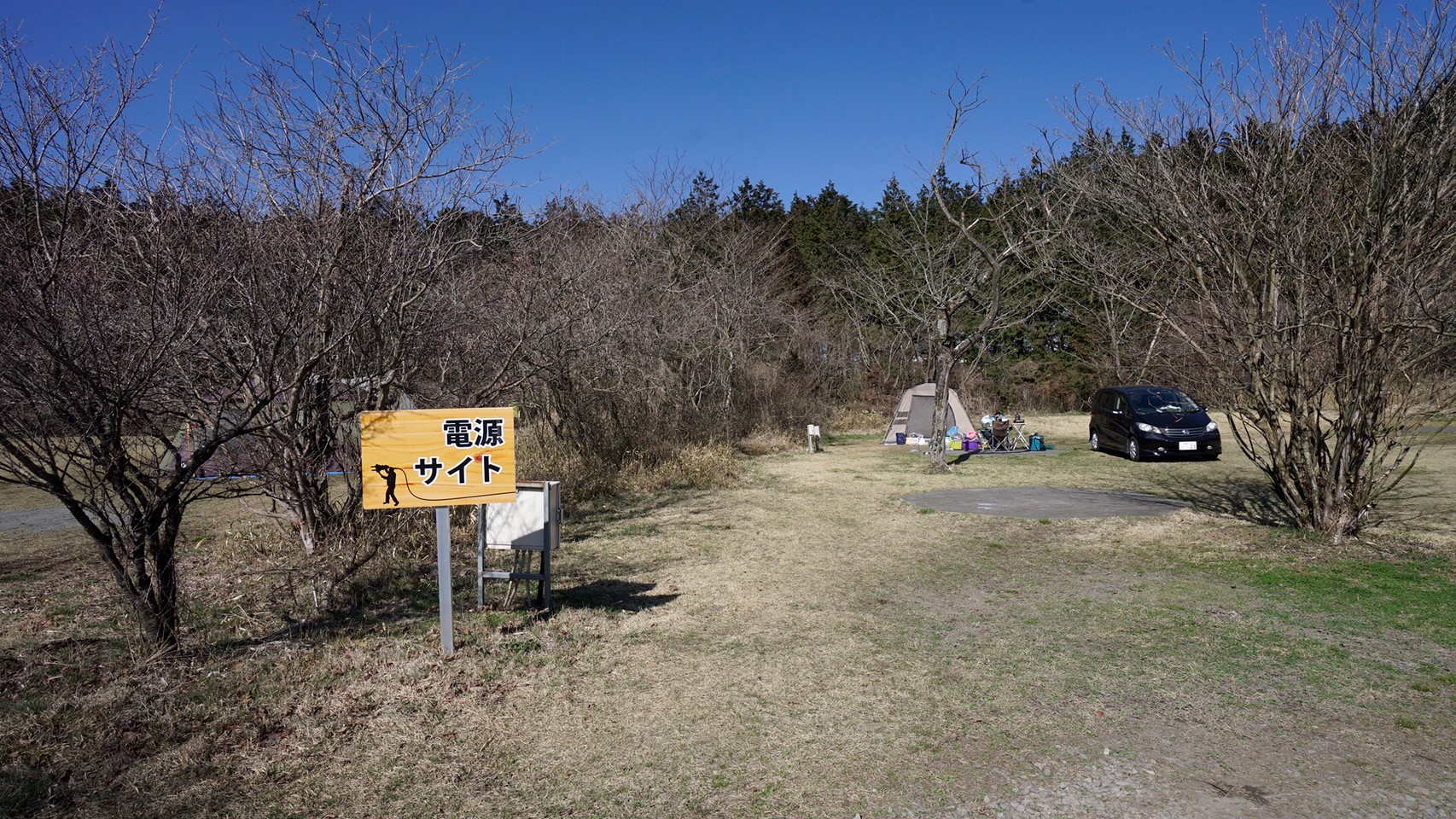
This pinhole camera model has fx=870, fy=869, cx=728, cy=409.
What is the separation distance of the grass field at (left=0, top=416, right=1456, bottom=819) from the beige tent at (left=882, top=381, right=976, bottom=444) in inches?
425

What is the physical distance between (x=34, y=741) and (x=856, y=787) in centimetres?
375

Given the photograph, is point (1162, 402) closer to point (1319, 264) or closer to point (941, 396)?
point (941, 396)

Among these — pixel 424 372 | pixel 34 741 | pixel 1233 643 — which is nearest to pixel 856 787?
pixel 1233 643

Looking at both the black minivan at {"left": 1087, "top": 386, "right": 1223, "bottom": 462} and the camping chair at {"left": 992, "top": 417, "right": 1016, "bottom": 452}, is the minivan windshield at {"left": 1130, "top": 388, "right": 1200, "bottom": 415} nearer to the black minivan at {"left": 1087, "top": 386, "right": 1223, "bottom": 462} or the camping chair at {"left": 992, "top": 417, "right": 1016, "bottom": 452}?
the black minivan at {"left": 1087, "top": 386, "right": 1223, "bottom": 462}

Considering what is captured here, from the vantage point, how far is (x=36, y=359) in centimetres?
429

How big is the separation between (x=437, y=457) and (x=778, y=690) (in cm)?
248

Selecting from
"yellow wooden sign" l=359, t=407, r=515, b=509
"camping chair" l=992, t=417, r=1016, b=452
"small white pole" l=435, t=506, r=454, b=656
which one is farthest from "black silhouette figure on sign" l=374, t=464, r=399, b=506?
"camping chair" l=992, t=417, r=1016, b=452

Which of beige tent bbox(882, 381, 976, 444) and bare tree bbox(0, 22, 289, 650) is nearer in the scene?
bare tree bbox(0, 22, 289, 650)

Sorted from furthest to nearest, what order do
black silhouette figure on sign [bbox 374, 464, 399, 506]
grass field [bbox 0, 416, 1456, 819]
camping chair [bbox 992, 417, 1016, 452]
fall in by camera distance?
1. camping chair [bbox 992, 417, 1016, 452]
2. black silhouette figure on sign [bbox 374, 464, 399, 506]
3. grass field [bbox 0, 416, 1456, 819]

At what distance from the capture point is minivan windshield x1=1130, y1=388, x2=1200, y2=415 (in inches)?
651

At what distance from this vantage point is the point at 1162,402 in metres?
16.9

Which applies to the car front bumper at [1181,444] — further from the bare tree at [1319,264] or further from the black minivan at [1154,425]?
the bare tree at [1319,264]

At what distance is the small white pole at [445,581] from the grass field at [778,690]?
0.50 ft

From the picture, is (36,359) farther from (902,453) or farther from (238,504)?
(902,453)
